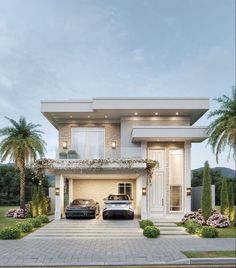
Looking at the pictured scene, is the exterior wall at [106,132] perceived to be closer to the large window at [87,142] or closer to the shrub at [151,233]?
the large window at [87,142]

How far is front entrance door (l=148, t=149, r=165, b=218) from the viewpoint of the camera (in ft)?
92.6

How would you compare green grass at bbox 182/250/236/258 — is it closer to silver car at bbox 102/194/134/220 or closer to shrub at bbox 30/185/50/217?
silver car at bbox 102/194/134/220

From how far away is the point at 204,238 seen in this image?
18.1 metres

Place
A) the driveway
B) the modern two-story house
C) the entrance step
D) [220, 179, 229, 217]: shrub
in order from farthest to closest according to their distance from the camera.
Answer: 1. the modern two-story house
2. [220, 179, 229, 217]: shrub
3. the entrance step
4. the driveway

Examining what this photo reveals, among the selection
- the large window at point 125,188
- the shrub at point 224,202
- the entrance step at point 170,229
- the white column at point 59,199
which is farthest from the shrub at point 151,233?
the large window at point 125,188

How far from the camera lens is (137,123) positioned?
30.3m

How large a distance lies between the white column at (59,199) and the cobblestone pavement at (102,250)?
27.0 feet

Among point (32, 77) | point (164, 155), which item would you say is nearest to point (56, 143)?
point (164, 155)

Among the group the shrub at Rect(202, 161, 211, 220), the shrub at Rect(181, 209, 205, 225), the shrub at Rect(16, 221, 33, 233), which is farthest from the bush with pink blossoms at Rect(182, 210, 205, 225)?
the shrub at Rect(16, 221, 33, 233)

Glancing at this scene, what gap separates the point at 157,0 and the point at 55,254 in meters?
9.15

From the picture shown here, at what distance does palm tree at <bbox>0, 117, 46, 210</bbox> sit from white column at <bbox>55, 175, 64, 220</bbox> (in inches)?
165

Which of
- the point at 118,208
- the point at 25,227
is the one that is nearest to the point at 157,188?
the point at 118,208

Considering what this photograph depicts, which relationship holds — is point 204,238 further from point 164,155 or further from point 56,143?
point 56,143

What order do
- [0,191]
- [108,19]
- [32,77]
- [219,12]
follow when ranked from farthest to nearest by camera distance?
[0,191]
[32,77]
[108,19]
[219,12]
